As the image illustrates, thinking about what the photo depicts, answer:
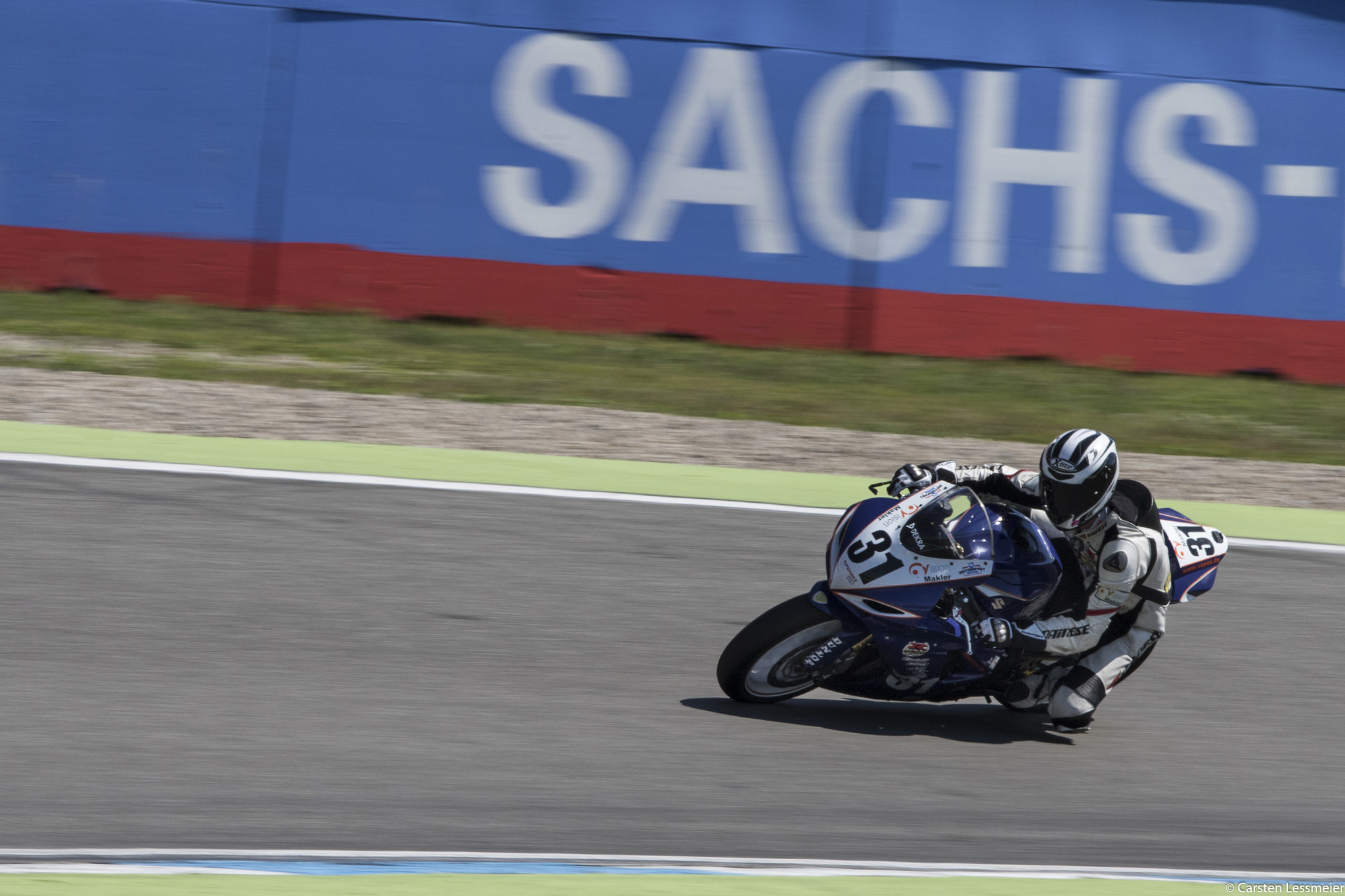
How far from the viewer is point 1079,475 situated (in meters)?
5.37

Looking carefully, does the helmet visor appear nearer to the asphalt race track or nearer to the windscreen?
the windscreen

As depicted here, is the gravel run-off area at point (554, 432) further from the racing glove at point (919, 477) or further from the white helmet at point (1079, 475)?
the white helmet at point (1079, 475)

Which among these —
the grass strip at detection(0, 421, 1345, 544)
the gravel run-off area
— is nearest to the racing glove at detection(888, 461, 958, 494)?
the grass strip at detection(0, 421, 1345, 544)

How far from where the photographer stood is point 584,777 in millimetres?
5051

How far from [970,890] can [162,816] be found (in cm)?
245

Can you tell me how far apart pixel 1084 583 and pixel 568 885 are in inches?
100

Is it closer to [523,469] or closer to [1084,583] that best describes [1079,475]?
[1084,583]

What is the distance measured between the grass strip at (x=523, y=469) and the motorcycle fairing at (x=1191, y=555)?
349cm

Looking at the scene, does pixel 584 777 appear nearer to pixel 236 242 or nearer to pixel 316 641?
pixel 316 641

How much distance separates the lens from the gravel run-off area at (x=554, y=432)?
10383mm

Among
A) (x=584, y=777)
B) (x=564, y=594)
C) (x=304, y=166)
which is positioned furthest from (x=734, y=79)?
(x=584, y=777)

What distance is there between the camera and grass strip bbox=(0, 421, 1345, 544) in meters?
9.27

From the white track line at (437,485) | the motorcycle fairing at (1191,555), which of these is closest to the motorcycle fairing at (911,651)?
the motorcycle fairing at (1191,555)

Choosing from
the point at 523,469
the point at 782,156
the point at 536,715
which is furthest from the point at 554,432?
the point at 536,715
